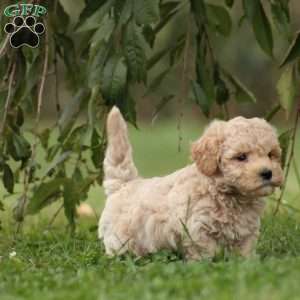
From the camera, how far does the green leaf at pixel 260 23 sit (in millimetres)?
6625

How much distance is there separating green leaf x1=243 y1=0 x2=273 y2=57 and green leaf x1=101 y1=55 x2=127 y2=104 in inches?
34.6

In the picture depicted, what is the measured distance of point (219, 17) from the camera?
7457 mm

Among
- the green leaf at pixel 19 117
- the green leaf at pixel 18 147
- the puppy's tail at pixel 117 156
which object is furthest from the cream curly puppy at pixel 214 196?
the green leaf at pixel 19 117

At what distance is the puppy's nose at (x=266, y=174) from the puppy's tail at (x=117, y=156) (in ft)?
3.27

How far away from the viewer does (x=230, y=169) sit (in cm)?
544

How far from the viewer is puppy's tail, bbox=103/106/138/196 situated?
599 cm

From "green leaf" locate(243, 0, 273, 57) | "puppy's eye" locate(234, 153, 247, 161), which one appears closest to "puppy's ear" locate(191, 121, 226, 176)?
"puppy's eye" locate(234, 153, 247, 161)

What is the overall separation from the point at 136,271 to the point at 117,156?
1.10 meters

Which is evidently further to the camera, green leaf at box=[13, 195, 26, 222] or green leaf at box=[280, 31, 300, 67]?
green leaf at box=[13, 195, 26, 222]

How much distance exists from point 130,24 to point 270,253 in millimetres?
1539

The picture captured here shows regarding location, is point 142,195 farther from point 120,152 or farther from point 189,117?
point 189,117

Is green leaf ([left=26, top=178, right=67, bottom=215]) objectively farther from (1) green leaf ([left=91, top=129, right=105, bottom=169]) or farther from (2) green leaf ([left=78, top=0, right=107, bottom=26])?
(2) green leaf ([left=78, top=0, right=107, bottom=26])

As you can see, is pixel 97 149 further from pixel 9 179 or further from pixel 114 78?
pixel 9 179

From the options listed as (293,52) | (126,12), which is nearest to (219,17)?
(126,12)
